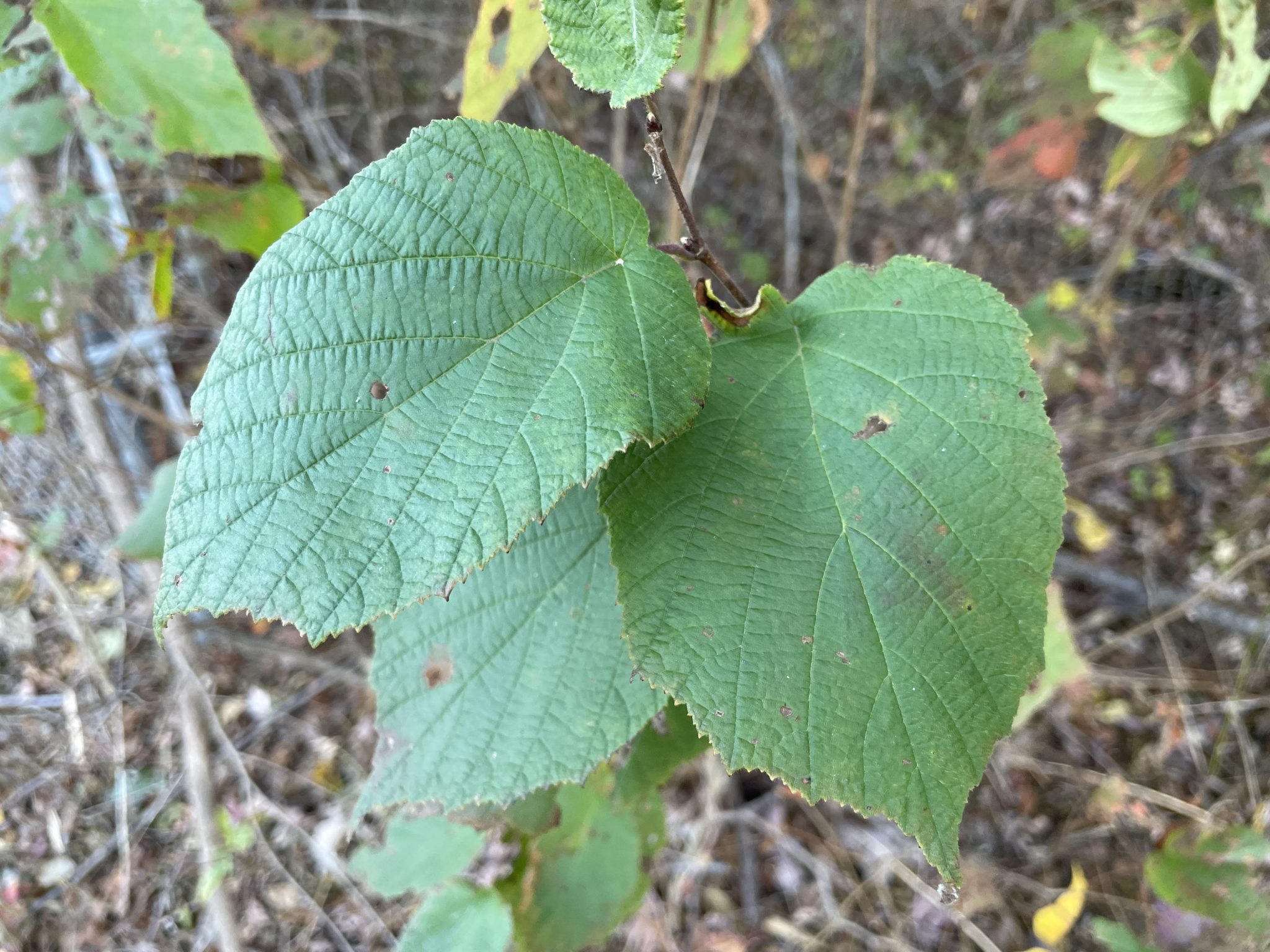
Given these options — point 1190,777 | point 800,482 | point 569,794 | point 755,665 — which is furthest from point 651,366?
point 1190,777

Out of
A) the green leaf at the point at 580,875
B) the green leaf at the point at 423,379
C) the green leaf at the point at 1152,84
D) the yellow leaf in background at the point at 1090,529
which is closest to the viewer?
the green leaf at the point at 423,379

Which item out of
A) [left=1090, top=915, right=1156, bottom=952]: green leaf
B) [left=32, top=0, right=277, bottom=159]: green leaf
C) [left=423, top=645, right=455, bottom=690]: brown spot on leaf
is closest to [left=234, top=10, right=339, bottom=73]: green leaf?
[left=32, top=0, right=277, bottom=159]: green leaf

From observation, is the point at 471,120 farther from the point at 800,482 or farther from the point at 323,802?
the point at 323,802

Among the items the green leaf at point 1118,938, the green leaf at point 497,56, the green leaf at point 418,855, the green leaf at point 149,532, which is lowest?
the green leaf at point 1118,938

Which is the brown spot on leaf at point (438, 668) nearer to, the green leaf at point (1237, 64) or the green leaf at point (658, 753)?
the green leaf at point (658, 753)

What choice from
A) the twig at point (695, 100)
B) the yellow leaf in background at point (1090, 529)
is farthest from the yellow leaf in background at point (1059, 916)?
the twig at point (695, 100)

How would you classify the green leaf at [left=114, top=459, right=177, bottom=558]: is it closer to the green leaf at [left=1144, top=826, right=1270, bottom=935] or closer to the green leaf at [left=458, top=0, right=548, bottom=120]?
the green leaf at [left=458, top=0, right=548, bottom=120]
